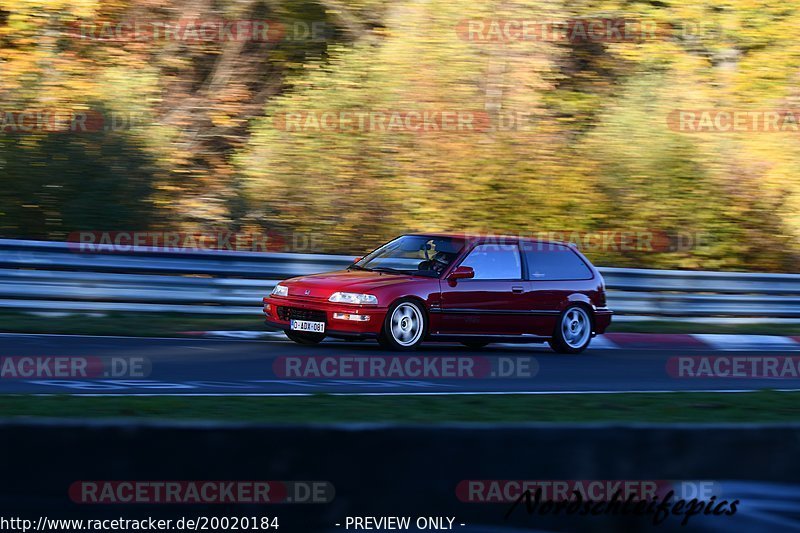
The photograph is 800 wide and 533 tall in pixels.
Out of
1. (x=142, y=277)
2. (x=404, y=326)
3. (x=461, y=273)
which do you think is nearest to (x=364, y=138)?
(x=142, y=277)

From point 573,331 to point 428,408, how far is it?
568 cm

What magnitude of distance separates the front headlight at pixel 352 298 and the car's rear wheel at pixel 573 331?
271 cm

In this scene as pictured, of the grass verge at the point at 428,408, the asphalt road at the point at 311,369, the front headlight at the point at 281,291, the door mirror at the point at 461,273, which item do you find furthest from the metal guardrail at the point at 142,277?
the grass verge at the point at 428,408

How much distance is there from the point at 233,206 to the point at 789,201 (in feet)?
34.2

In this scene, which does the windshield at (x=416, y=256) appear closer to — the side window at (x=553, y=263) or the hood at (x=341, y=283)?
the hood at (x=341, y=283)

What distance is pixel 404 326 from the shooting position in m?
12.2

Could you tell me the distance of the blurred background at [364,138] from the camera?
1764cm

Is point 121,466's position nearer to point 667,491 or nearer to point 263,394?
point 667,491

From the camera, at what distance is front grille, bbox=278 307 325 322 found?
1210 centimetres

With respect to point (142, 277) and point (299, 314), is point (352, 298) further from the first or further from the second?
point (142, 277)

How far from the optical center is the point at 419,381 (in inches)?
406

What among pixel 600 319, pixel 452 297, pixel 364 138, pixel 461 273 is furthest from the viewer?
pixel 364 138

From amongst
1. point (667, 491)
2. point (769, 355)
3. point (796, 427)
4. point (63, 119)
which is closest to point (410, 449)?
point (667, 491)

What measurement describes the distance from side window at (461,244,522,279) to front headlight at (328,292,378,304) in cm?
141
